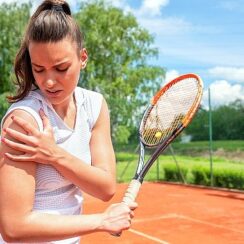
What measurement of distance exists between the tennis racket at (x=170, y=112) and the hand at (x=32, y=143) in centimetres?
91

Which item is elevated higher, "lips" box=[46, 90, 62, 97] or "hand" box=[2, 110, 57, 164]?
"lips" box=[46, 90, 62, 97]

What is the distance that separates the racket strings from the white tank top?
0.88m

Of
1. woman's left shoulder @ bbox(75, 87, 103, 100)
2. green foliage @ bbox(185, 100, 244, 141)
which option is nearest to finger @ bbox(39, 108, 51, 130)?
woman's left shoulder @ bbox(75, 87, 103, 100)

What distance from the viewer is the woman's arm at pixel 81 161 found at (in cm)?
102

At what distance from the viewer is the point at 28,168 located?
1.02 metres

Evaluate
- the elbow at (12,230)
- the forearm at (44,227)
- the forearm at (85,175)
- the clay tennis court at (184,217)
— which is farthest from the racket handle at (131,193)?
the clay tennis court at (184,217)

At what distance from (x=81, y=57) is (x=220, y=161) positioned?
38.9 feet

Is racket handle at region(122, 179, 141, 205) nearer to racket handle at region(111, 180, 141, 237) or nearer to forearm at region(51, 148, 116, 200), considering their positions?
racket handle at region(111, 180, 141, 237)

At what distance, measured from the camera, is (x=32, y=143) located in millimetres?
1021

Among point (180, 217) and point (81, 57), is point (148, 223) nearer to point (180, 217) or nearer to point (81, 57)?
point (180, 217)

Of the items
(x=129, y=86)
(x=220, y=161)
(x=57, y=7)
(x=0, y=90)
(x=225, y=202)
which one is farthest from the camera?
(x=129, y=86)

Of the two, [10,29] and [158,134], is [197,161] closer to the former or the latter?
[10,29]

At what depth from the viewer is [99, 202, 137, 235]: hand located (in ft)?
3.78

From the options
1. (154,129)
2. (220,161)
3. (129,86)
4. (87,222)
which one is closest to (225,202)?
(220,161)
